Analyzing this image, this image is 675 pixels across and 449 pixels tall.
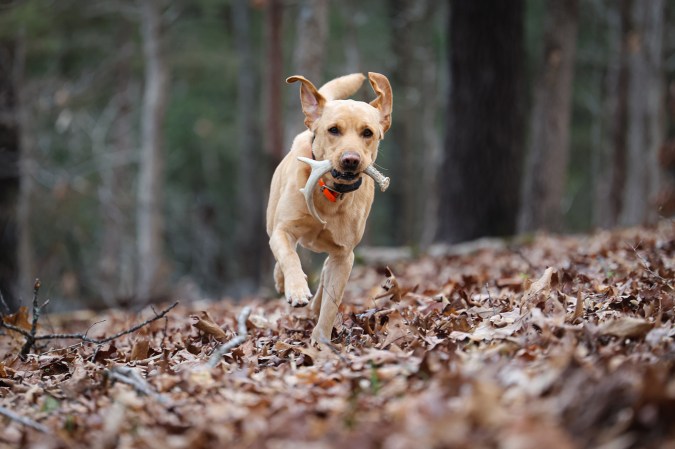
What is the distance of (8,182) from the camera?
12672 mm

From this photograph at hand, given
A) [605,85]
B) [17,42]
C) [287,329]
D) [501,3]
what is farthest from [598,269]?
[605,85]

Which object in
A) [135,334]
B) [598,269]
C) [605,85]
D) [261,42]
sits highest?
[261,42]

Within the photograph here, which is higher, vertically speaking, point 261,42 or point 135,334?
point 261,42

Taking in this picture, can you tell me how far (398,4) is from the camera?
94.6 ft

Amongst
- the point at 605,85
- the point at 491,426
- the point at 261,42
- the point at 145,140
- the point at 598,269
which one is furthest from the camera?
the point at 261,42

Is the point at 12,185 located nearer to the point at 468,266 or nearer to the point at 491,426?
the point at 468,266

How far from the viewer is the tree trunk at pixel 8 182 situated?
11.4 meters

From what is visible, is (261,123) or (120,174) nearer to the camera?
(120,174)

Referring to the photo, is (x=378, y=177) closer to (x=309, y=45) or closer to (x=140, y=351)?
(x=140, y=351)

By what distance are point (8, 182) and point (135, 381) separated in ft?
33.7

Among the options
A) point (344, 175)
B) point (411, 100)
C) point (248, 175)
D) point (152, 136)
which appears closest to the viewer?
point (344, 175)

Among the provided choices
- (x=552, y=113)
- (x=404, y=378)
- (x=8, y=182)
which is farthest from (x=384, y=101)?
(x=552, y=113)

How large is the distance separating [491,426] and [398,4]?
28.1 metres

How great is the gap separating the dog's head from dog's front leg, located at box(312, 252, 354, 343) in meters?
0.71
